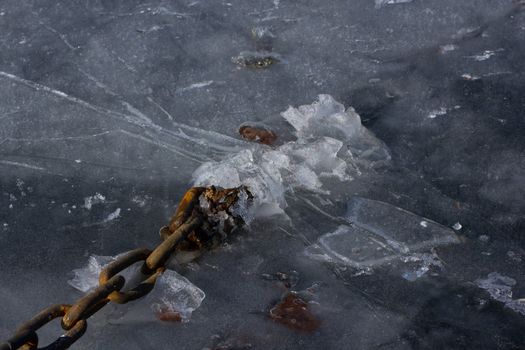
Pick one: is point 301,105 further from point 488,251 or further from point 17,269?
point 17,269

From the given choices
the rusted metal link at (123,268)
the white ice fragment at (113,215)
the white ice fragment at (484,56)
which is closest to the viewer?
the rusted metal link at (123,268)

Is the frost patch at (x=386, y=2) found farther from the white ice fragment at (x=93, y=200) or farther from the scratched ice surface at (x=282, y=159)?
the white ice fragment at (x=93, y=200)

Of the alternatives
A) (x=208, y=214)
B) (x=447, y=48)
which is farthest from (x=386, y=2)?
(x=208, y=214)

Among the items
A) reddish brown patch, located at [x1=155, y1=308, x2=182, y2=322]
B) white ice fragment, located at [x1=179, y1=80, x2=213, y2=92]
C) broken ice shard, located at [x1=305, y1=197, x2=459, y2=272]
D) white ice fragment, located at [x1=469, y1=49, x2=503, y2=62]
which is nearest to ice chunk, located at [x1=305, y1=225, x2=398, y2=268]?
broken ice shard, located at [x1=305, y1=197, x2=459, y2=272]

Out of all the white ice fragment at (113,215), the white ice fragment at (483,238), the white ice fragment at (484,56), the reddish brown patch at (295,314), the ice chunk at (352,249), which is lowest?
the reddish brown patch at (295,314)

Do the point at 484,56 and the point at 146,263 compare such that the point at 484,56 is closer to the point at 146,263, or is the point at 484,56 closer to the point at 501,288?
the point at 501,288

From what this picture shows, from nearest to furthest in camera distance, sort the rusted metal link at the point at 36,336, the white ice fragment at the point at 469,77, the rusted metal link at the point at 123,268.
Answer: the rusted metal link at the point at 36,336
the rusted metal link at the point at 123,268
the white ice fragment at the point at 469,77

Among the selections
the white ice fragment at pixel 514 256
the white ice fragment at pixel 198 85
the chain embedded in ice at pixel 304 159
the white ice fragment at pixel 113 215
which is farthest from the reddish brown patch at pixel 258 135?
the white ice fragment at pixel 514 256
